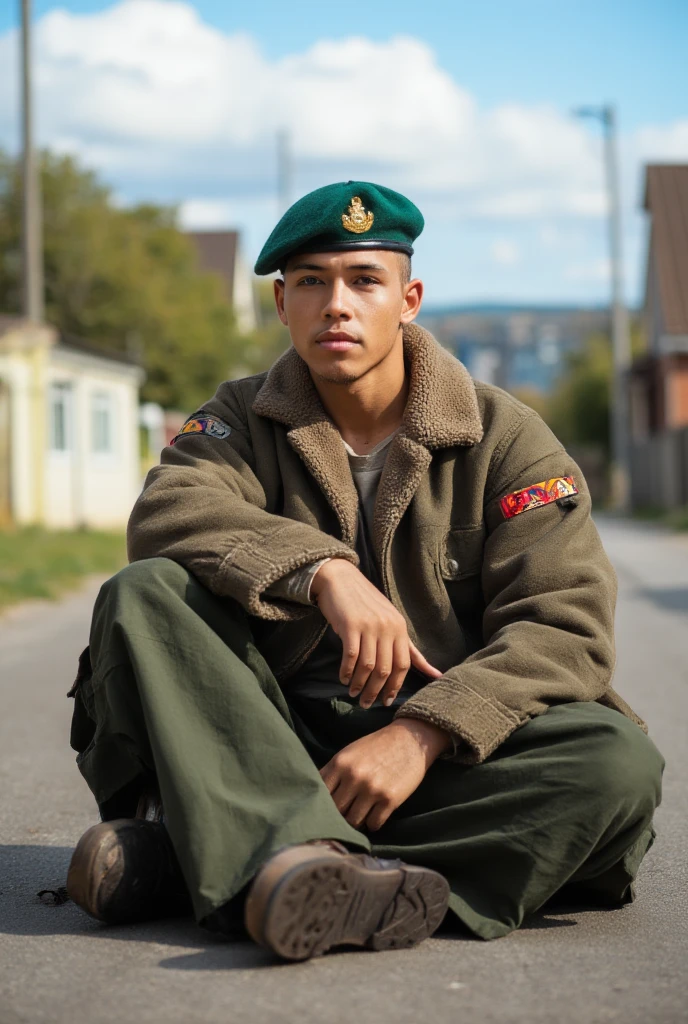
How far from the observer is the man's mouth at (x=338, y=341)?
12.1 feet

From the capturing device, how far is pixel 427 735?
321 centimetres

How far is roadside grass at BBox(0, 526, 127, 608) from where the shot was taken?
13.1m

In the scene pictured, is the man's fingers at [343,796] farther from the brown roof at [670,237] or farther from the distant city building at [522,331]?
the distant city building at [522,331]

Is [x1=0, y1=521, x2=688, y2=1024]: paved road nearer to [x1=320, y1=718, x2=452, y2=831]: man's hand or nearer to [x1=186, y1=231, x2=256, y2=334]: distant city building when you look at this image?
[x1=320, y1=718, x2=452, y2=831]: man's hand

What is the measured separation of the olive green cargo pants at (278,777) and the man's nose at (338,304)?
77cm

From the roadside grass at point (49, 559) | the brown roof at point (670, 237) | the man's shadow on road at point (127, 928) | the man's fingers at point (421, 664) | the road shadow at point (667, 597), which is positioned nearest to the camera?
the man's shadow on road at point (127, 928)

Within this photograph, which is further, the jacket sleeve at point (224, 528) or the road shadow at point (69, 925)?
the jacket sleeve at point (224, 528)

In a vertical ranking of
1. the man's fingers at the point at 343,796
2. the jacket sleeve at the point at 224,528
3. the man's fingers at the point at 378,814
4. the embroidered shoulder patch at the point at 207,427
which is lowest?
the man's fingers at the point at 378,814

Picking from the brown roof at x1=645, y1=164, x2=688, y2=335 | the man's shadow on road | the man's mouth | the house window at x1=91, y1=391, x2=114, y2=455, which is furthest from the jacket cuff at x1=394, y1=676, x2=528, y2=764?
the brown roof at x1=645, y1=164, x2=688, y2=335

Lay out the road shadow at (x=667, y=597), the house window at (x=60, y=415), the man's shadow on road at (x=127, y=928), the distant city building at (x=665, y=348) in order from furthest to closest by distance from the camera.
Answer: the distant city building at (x=665, y=348)
the house window at (x=60, y=415)
the road shadow at (x=667, y=597)
the man's shadow on road at (x=127, y=928)

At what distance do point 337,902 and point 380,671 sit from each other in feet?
1.95

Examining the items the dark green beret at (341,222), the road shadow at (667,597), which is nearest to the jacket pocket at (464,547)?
the dark green beret at (341,222)

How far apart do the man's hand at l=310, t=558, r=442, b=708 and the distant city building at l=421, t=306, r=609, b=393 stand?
156129 mm

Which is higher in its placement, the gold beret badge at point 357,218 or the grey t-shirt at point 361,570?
the gold beret badge at point 357,218
